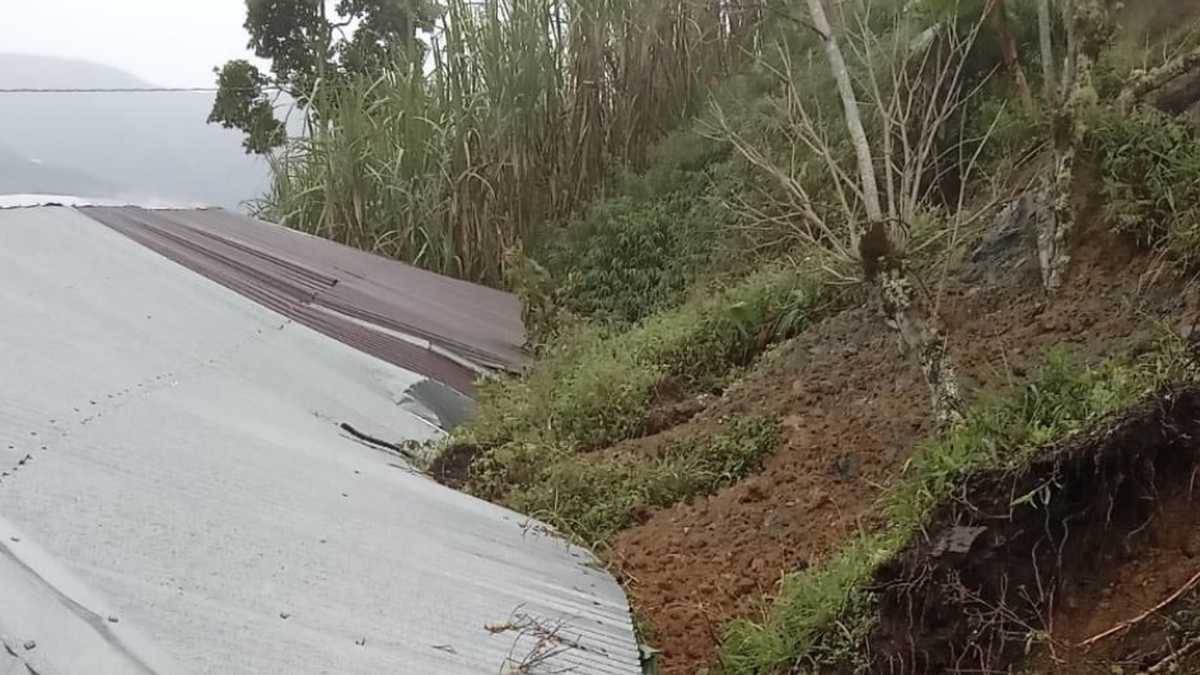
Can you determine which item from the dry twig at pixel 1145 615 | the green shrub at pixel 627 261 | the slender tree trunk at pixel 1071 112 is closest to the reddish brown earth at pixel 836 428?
the slender tree trunk at pixel 1071 112

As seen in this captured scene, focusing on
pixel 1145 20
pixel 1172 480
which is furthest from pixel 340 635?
pixel 1145 20

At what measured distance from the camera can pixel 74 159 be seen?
6.41 m

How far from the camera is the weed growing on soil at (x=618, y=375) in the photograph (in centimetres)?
371

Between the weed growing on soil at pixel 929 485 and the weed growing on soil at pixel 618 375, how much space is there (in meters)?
1.41

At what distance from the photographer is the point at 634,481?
11.0ft

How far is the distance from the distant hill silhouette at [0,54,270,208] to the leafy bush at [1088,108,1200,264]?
13.9ft

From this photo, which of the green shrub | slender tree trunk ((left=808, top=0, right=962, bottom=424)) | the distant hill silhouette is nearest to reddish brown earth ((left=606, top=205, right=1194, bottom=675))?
slender tree trunk ((left=808, top=0, right=962, bottom=424))

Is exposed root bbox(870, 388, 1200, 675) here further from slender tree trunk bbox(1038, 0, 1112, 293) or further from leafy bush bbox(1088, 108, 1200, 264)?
slender tree trunk bbox(1038, 0, 1112, 293)

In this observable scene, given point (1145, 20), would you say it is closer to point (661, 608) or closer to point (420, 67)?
point (661, 608)

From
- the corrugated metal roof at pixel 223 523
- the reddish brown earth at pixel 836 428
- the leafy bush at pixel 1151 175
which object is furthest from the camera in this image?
the leafy bush at pixel 1151 175

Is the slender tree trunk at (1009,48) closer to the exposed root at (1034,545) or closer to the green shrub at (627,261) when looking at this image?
the green shrub at (627,261)

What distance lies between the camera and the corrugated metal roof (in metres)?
1.36

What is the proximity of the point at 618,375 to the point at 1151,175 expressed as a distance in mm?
2055

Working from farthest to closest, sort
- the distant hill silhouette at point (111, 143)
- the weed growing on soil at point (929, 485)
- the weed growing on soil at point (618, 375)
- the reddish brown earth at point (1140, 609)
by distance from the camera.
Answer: the distant hill silhouette at point (111, 143)
the weed growing on soil at point (618, 375)
the weed growing on soil at point (929, 485)
the reddish brown earth at point (1140, 609)
